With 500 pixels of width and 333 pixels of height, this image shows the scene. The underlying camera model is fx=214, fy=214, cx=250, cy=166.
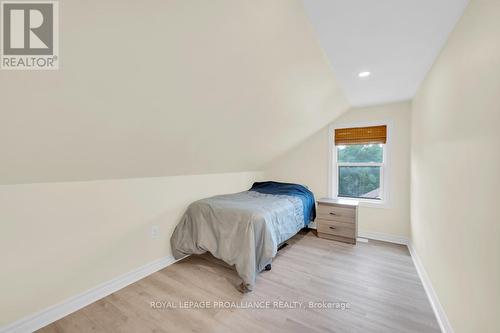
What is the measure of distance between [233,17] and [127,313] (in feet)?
7.57

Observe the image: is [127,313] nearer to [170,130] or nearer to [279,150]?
[170,130]

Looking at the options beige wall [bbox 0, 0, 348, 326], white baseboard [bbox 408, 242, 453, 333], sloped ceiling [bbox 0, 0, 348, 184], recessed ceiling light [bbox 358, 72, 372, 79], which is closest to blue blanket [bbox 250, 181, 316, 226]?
beige wall [bbox 0, 0, 348, 326]

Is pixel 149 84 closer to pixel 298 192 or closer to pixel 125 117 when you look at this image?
pixel 125 117

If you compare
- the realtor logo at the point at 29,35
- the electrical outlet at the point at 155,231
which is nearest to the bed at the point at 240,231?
the electrical outlet at the point at 155,231

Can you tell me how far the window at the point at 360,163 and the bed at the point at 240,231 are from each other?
45.3 inches

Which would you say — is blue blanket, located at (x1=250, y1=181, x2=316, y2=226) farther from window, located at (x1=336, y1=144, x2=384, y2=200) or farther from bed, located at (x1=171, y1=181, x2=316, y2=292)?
window, located at (x1=336, y1=144, x2=384, y2=200)

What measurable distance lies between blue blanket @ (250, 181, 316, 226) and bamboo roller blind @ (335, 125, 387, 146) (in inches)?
39.8

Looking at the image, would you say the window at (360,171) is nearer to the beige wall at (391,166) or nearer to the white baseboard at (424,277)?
the beige wall at (391,166)

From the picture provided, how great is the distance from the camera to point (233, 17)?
1219 millimetres

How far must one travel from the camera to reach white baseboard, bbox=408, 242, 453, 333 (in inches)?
60.9

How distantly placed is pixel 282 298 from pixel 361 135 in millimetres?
2715

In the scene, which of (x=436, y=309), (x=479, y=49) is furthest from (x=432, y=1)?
(x=436, y=309)

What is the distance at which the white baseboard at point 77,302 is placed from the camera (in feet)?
5.17

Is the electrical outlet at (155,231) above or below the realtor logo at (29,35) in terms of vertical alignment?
below
